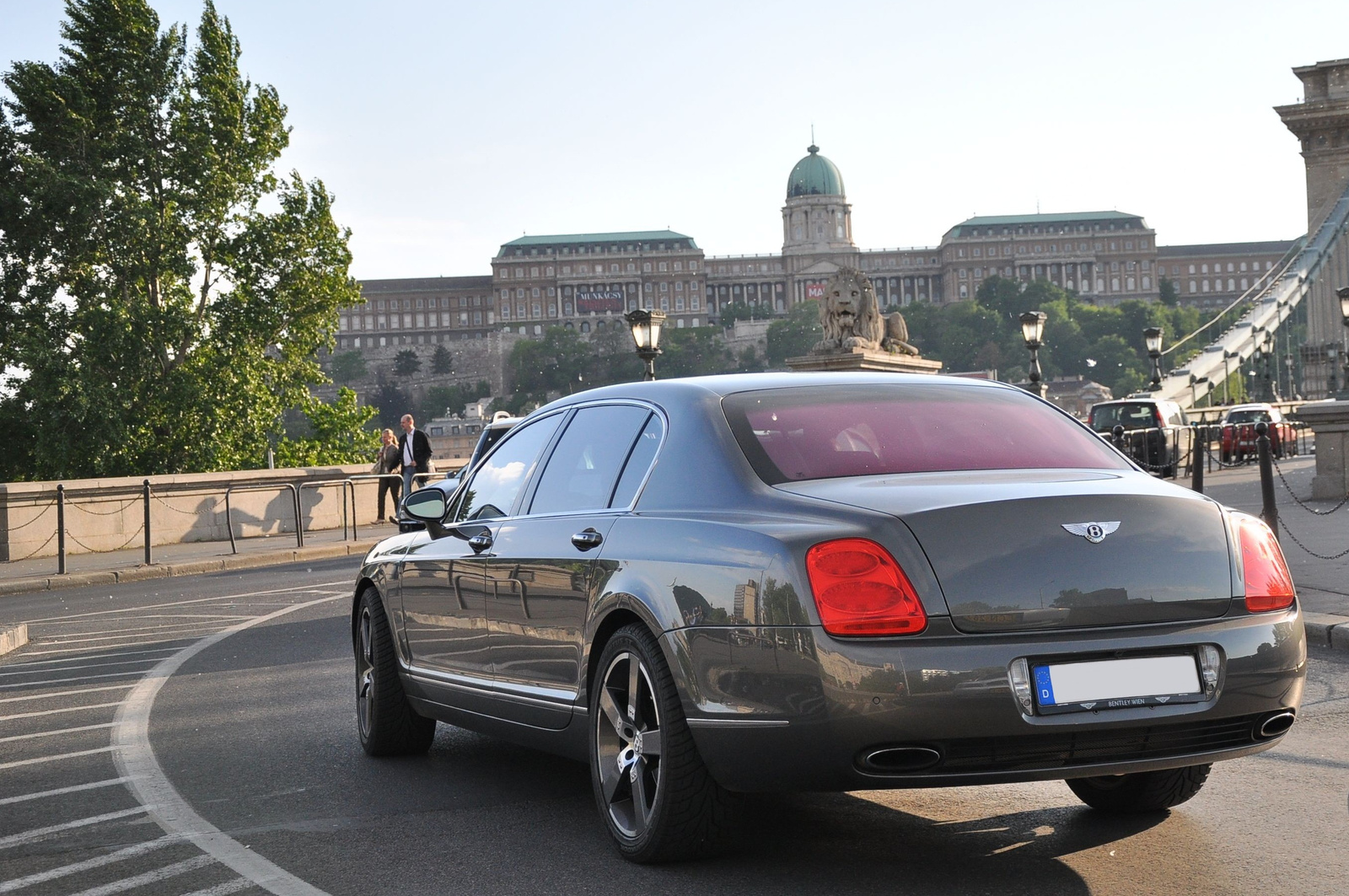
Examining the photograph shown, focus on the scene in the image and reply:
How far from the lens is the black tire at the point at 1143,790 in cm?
503

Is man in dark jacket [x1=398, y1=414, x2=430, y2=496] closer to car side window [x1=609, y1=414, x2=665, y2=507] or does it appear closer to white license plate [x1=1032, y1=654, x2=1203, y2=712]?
car side window [x1=609, y1=414, x2=665, y2=507]

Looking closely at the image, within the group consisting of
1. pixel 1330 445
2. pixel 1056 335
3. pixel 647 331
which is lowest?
pixel 1330 445

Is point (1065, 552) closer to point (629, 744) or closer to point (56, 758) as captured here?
point (629, 744)

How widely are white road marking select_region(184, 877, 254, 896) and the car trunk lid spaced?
1.98 meters

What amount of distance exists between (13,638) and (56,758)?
18.5 feet

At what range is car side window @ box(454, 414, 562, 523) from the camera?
19.5 feet

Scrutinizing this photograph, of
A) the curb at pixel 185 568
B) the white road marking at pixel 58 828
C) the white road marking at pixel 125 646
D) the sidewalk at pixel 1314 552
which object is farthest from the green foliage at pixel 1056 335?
the white road marking at pixel 58 828

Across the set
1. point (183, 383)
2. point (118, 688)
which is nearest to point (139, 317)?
point (183, 383)

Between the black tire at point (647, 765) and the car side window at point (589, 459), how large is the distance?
25.8 inches

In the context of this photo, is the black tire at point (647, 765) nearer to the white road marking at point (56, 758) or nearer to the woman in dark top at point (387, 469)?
the white road marking at point (56, 758)

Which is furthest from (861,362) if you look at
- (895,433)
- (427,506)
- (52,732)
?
(895,433)

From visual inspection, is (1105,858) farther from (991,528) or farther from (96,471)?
(96,471)

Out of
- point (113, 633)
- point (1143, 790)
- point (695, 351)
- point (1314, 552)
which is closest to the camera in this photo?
point (1143, 790)

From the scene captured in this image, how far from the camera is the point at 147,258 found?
38031 millimetres
